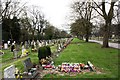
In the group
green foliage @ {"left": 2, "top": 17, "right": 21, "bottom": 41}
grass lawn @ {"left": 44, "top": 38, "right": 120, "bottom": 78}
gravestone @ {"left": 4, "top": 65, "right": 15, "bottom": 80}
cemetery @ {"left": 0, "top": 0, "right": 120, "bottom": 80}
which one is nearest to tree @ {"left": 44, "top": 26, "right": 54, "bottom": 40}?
cemetery @ {"left": 0, "top": 0, "right": 120, "bottom": 80}

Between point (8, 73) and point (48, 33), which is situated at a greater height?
point (48, 33)

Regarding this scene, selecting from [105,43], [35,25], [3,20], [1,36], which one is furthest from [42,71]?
[35,25]

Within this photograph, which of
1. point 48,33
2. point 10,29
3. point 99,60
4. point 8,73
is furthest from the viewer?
point 48,33

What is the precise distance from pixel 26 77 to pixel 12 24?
38690 millimetres

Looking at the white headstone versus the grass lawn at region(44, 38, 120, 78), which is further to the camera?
the grass lawn at region(44, 38, 120, 78)

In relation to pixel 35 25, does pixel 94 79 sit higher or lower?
lower

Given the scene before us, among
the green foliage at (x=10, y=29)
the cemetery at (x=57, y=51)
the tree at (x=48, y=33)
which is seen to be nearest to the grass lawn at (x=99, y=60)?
the cemetery at (x=57, y=51)

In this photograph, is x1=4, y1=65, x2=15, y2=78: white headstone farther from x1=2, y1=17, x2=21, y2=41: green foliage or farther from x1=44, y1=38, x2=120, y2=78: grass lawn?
x1=2, y1=17, x2=21, y2=41: green foliage

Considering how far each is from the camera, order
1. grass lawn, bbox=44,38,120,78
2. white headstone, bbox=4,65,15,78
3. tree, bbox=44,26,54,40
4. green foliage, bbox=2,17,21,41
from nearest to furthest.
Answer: white headstone, bbox=4,65,15,78
grass lawn, bbox=44,38,120,78
green foliage, bbox=2,17,21,41
tree, bbox=44,26,54,40

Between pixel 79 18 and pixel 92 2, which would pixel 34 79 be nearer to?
pixel 92 2

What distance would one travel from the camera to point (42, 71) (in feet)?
37.9

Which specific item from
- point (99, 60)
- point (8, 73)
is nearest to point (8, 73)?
point (8, 73)

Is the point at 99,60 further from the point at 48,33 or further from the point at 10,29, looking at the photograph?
the point at 48,33

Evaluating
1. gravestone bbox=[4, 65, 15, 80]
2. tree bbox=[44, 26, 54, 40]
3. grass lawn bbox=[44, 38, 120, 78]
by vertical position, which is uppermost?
tree bbox=[44, 26, 54, 40]
